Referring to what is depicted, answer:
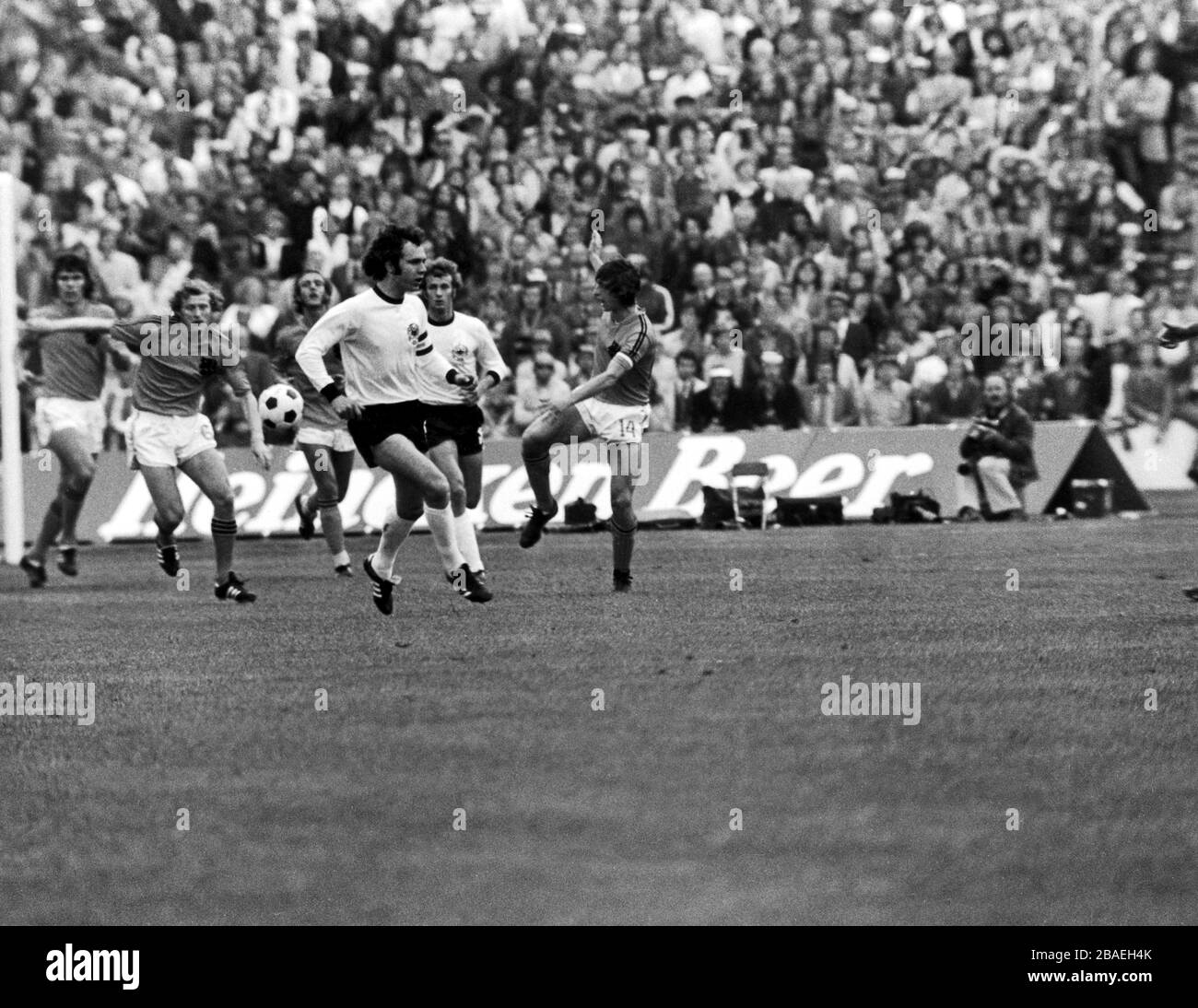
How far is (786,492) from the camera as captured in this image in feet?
81.9

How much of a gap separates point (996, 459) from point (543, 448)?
7973 mm

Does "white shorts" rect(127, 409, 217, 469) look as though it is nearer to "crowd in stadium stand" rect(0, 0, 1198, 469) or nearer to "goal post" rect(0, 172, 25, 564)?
"goal post" rect(0, 172, 25, 564)

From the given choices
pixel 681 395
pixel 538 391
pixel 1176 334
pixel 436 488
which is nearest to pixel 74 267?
pixel 436 488

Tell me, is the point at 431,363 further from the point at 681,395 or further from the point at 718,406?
the point at 681,395

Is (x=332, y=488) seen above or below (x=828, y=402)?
below

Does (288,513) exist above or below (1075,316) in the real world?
below

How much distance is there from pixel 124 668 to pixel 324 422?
6.56 metres

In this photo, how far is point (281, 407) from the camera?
19047 millimetres

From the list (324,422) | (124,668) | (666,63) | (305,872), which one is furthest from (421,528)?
(305,872)

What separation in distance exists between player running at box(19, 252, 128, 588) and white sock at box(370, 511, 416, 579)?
14.9ft

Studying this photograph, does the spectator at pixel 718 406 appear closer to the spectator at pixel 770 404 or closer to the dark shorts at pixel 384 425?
the spectator at pixel 770 404

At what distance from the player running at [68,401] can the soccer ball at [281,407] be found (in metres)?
1.29

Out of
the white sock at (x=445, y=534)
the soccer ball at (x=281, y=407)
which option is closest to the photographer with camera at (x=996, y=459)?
the soccer ball at (x=281, y=407)

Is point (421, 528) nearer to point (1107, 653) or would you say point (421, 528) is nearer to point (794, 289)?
point (794, 289)
